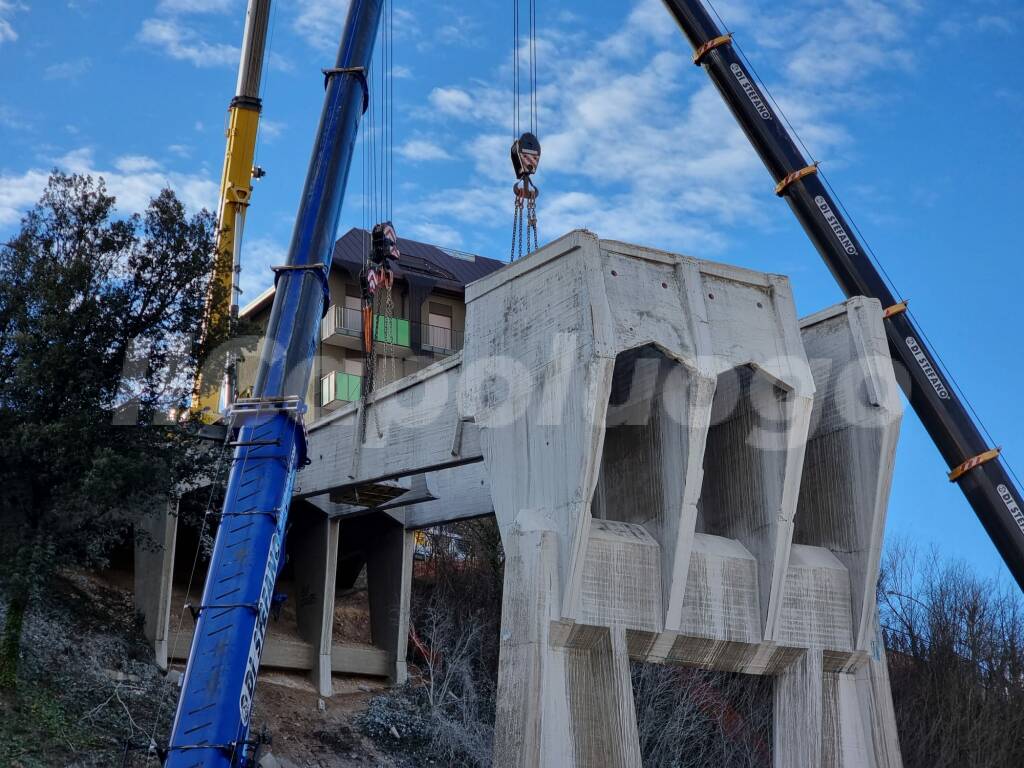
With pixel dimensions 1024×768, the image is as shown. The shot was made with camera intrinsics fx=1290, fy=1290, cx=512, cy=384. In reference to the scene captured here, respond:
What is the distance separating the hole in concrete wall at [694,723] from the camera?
31.8 metres

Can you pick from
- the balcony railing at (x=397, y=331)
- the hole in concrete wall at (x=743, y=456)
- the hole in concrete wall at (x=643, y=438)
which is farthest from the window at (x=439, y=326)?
the hole in concrete wall at (x=643, y=438)

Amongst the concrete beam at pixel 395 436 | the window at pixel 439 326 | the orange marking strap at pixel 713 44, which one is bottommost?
the concrete beam at pixel 395 436

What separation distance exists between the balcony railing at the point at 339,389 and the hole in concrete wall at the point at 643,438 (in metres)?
24.7

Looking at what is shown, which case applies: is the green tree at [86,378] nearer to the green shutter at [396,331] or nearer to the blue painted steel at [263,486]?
the blue painted steel at [263,486]

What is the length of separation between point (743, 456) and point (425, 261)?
33.3 m

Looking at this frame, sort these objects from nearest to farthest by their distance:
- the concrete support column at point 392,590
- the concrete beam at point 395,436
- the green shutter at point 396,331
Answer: the concrete beam at point 395,436 → the concrete support column at point 392,590 → the green shutter at point 396,331

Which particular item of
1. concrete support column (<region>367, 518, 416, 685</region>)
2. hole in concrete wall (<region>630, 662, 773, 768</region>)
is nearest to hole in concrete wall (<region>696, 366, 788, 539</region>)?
hole in concrete wall (<region>630, 662, 773, 768</region>)

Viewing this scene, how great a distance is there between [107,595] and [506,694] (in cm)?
1678

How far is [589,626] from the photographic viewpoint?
18656mm

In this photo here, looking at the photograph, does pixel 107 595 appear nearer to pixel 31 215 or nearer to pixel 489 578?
pixel 31 215

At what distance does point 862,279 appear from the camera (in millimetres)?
28047

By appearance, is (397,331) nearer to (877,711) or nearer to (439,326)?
(439,326)

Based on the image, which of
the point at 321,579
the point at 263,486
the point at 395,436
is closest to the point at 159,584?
the point at 321,579

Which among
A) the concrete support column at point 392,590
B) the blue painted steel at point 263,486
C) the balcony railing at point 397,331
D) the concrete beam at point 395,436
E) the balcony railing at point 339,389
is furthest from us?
the balcony railing at point 397,331
